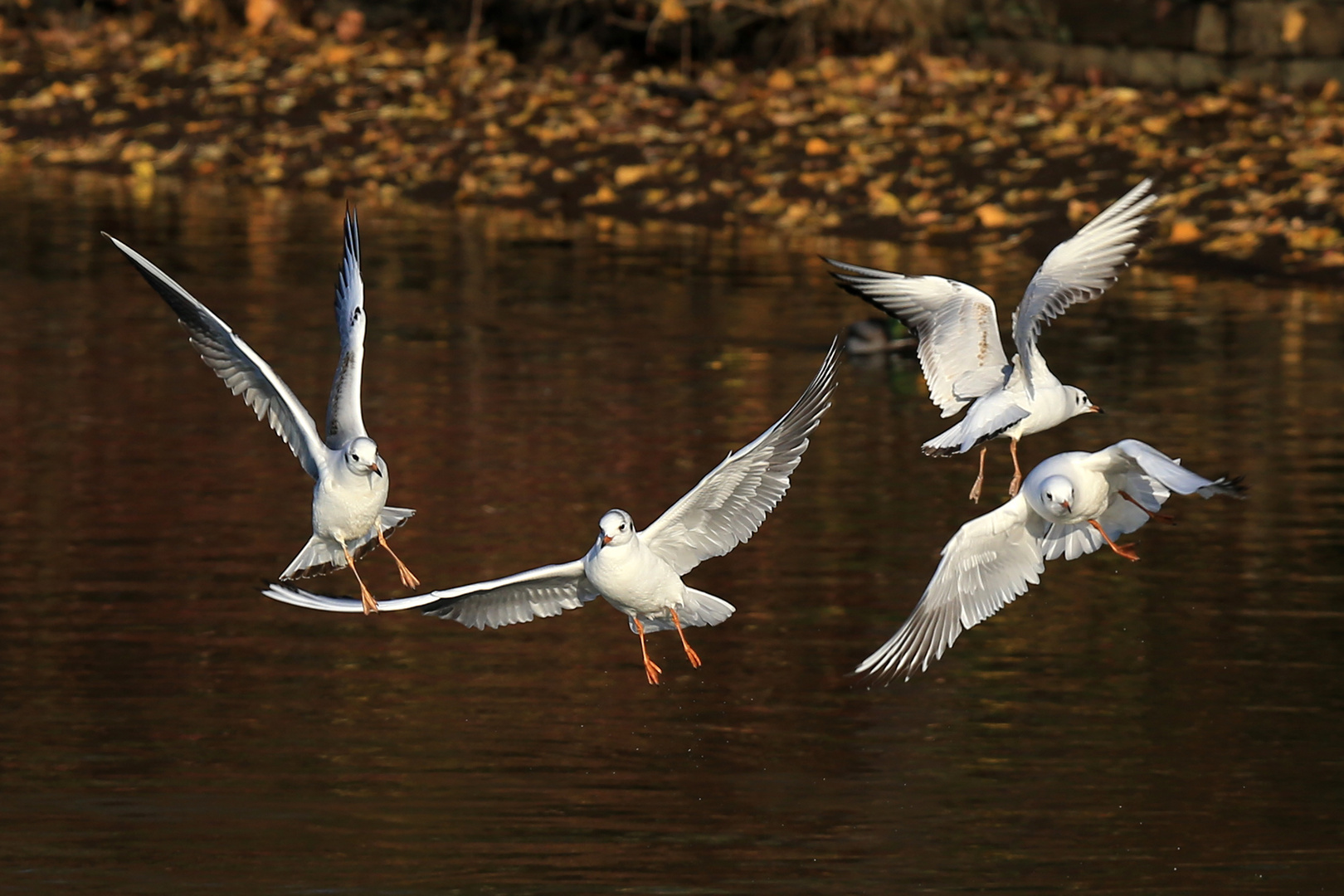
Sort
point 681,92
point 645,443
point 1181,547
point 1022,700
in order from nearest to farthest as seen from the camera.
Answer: point 1022,700 → point 1181,547 → point 645,443 → point 681,92

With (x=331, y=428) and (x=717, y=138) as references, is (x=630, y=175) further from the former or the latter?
(x=331, y=428)

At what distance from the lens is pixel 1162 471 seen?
11703 mm

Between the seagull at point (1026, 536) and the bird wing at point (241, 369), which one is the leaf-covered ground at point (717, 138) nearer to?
Result: the seagull at point (1026, 536)

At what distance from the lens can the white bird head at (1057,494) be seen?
481 inches

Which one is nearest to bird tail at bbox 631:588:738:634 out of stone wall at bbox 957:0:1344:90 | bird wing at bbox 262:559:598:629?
bird wing at bbox 262:559:598:629

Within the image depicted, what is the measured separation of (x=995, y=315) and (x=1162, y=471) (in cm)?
274

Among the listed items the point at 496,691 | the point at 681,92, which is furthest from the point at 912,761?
the point at 681,92

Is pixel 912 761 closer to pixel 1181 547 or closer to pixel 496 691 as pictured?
pixel 496 691

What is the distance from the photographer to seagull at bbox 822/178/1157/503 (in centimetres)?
1364

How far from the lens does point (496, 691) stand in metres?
14.1

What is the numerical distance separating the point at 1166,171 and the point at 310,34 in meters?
16.0

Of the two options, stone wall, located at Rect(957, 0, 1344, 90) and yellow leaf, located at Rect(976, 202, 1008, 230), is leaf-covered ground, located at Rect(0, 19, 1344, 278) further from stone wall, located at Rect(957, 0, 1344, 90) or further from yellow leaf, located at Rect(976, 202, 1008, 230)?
stone wall, located at Rect(957, 0, 1344, 90)

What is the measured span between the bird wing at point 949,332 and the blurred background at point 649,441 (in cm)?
162

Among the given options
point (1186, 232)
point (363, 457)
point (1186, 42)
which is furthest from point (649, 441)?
point (1186, 42)
